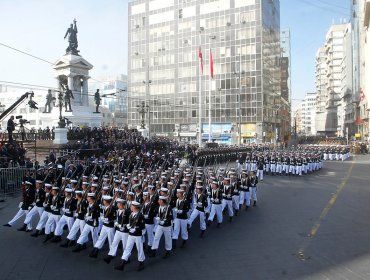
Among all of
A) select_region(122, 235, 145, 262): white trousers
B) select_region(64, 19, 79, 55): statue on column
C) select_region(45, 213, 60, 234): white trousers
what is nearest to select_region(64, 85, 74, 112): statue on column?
select_region(64, 19, 79, 55): statue on column

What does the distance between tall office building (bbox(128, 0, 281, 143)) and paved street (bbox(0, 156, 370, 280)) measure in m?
53.0

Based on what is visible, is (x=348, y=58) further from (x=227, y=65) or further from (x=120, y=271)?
(x=120, y=271)

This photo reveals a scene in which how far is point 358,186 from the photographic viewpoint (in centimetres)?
2170

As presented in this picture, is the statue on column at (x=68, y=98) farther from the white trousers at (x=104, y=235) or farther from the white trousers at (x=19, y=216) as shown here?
the white trousers at (x=104, y=235)

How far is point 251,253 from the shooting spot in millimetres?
9719

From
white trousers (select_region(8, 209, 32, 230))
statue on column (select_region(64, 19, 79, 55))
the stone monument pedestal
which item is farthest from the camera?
statue on column (select_region(64, 19, 79, 55))

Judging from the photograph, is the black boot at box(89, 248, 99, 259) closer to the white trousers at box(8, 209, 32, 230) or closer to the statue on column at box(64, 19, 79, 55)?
the white trousers at box(8, 209, 32, 230)

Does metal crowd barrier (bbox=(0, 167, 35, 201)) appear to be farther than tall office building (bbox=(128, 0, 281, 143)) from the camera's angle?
No

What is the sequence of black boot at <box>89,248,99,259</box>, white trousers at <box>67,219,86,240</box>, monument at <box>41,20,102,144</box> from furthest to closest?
monument at <box>41,20,102,144</box> → white trousers at <box>67,219,86,240</box> → black boot at <box>89,248,99,259</box>

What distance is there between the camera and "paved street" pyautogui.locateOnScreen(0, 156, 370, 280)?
838cm

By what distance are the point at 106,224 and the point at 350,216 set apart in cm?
948

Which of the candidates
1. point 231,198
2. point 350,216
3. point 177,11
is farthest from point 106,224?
point 177,11

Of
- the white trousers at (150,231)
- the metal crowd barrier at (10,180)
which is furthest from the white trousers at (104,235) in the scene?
the metal crowd barrier at (10,180)

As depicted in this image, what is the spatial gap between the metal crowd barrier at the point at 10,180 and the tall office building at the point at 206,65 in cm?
4935
